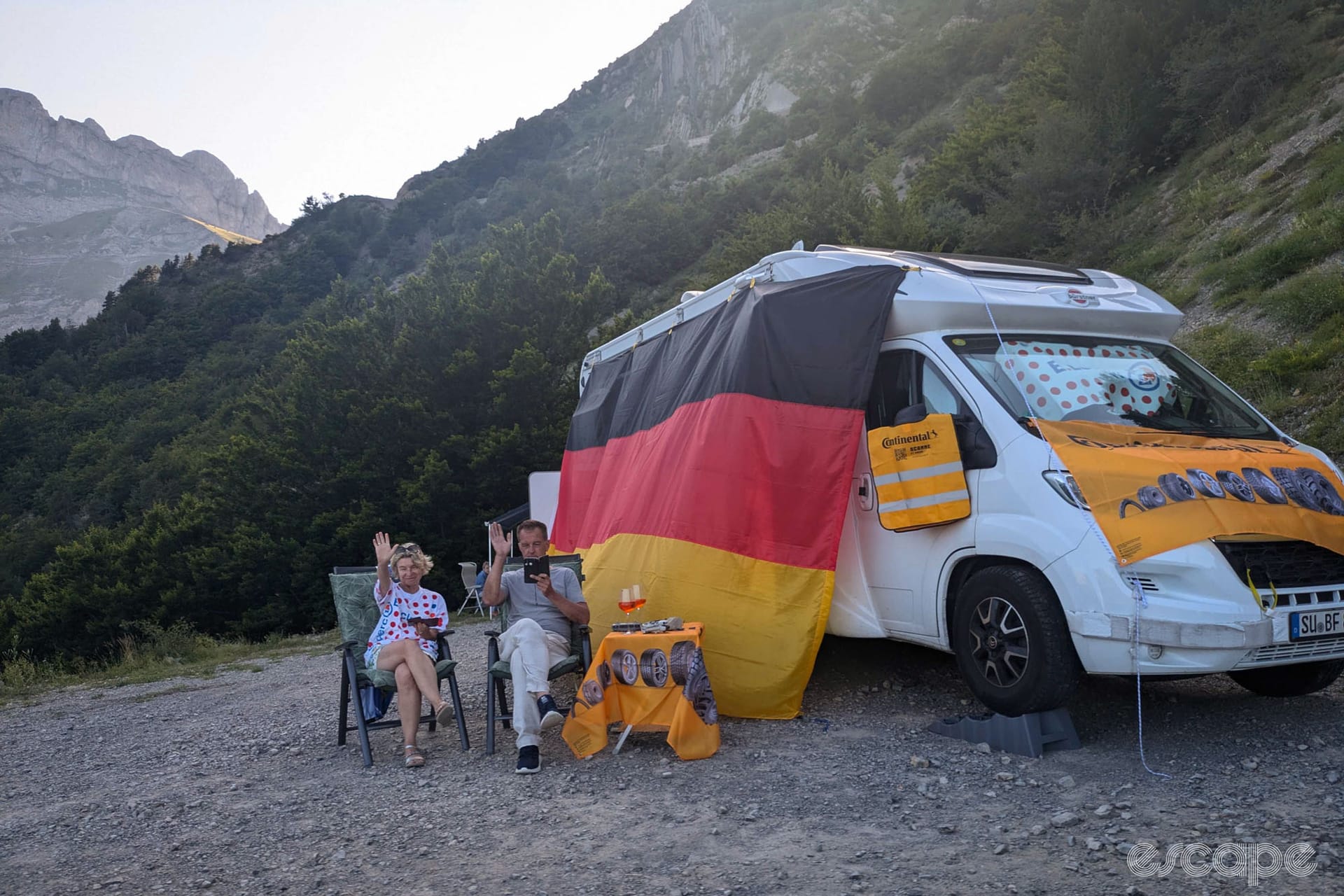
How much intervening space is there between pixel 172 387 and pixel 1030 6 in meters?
47.8

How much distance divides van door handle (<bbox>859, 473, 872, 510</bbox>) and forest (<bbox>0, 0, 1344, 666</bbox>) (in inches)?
195

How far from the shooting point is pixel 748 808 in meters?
4.40

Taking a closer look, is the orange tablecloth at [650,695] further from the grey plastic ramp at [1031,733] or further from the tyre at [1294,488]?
the tyre at [1294,488]

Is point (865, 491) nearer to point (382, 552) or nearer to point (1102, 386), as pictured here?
point (1102, 386)

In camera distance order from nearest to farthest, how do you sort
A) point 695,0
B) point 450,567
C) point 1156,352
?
1. point 1156,352
2. point 450,567
3. point 695,0

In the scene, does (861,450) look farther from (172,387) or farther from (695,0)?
(695,0)

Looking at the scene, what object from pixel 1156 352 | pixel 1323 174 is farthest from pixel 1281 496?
pixel 1323 174

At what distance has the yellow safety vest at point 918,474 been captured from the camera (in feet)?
17.5

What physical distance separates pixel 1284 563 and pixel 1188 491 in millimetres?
571

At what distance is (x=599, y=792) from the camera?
4.84m

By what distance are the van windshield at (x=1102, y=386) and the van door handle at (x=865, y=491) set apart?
96 centimetres

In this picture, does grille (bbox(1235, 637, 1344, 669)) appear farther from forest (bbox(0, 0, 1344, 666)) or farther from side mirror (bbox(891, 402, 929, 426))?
forest (bbox(0, 0, 1344, 666))

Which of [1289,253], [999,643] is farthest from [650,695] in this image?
[1289,253]

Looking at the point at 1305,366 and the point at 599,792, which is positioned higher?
the point at 1305,366
